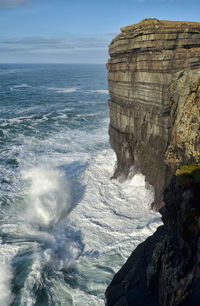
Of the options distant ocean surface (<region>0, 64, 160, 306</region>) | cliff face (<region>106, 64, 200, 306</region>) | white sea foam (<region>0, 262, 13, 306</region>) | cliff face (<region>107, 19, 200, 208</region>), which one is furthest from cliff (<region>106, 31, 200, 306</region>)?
white sea foam (<region>0, 262, 13, 306</region>)

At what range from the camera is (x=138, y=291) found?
6.68 m

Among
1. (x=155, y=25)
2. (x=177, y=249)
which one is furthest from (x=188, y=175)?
(x=155, y=25)

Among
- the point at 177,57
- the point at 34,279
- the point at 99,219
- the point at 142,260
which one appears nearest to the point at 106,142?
the point at 99,219

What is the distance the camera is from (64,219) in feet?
52.9

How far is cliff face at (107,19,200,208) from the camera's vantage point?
42.5 ft

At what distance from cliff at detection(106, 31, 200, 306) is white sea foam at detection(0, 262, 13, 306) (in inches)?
211

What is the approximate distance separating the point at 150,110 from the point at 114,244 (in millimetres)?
8309

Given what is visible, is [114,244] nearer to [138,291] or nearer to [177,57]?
[138,291]

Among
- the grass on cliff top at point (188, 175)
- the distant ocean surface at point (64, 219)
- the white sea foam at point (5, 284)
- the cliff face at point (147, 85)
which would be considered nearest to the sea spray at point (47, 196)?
the distant ocean surface at point (64, 219)

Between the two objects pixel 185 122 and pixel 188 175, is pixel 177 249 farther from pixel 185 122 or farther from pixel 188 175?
pixel 185 122

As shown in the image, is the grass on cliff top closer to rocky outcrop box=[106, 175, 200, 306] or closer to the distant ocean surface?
rocky outcrop box=[106, 175, 200, 306]

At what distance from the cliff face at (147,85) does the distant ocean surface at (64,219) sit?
7.80 feet

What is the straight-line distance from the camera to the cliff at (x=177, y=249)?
16.3 ft

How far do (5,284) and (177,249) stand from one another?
29.6 ft
